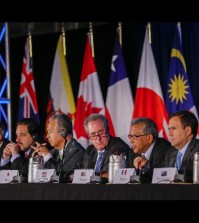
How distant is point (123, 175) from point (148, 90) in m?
4.23

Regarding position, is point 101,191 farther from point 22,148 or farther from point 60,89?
point 60,89

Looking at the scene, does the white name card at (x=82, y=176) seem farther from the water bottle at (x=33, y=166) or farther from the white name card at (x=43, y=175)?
the water bottle at (x=33, y=166)

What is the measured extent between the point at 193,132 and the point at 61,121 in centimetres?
138

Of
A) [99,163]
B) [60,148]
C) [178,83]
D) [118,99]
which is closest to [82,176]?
[99,163]

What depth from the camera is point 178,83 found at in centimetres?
986

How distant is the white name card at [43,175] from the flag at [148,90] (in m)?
3.61

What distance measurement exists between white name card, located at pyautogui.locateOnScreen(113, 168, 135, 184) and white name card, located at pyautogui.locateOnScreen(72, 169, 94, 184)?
241 mm

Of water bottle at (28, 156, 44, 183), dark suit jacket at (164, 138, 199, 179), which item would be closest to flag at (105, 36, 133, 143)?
water bottle at (28, 156, 44, 183)

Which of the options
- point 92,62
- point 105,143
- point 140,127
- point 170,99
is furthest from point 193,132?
point 92,62

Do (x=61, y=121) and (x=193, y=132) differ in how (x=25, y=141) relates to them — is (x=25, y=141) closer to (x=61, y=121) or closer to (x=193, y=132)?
(x=61, y=121)

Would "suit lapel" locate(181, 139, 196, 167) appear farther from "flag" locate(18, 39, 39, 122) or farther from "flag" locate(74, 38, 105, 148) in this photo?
"flag" locate(18, 39, 39, 122)

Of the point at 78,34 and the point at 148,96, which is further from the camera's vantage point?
the point at 78,34

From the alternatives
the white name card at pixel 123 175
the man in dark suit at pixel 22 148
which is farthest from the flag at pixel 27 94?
the white name card at pixel 123 175

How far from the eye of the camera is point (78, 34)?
11.4m
